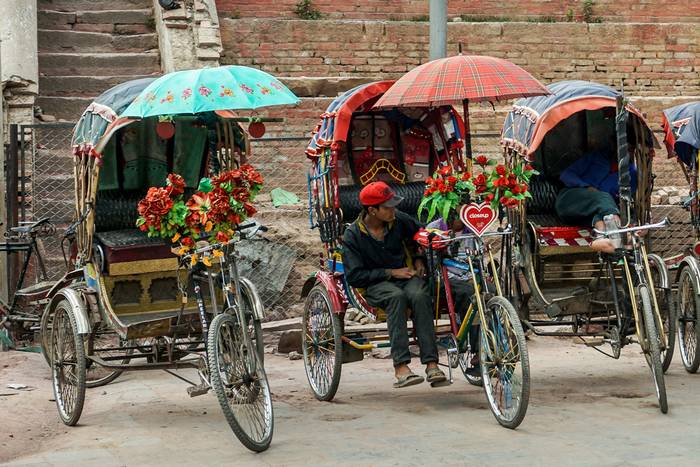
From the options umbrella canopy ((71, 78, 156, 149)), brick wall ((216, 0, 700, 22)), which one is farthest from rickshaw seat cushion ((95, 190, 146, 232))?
brick wall ((216, 0, 700, 22))

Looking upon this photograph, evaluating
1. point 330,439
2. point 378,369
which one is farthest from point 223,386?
point 378,369

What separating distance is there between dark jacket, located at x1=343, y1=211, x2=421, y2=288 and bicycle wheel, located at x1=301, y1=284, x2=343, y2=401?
32 centimetres

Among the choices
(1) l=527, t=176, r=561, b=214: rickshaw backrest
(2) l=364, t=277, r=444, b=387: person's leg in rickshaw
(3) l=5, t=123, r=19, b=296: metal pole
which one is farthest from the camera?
(3) l=5, t=123, r=19, b=296: metal pole

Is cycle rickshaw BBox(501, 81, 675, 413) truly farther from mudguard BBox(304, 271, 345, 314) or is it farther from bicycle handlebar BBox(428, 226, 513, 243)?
mudguard BBox(304, 271, 345, 314)

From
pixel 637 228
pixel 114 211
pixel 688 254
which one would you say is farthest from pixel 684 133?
pixel 114 211

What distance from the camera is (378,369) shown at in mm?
10414

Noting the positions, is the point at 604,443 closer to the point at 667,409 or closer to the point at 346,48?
the point at 667,409

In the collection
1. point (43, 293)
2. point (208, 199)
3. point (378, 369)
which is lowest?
point (378, 369)

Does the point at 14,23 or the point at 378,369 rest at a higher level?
the point at 14,23

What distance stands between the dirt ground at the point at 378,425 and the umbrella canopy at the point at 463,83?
211 centimetres

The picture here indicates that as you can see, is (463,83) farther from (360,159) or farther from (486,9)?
(486,9)

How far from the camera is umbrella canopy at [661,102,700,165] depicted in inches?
376

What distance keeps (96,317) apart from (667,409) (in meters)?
3.90

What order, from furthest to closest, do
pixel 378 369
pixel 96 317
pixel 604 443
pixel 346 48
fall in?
pixel 346 48 → pixel 378 369 → pixel 96 317 → pixel 604 443
